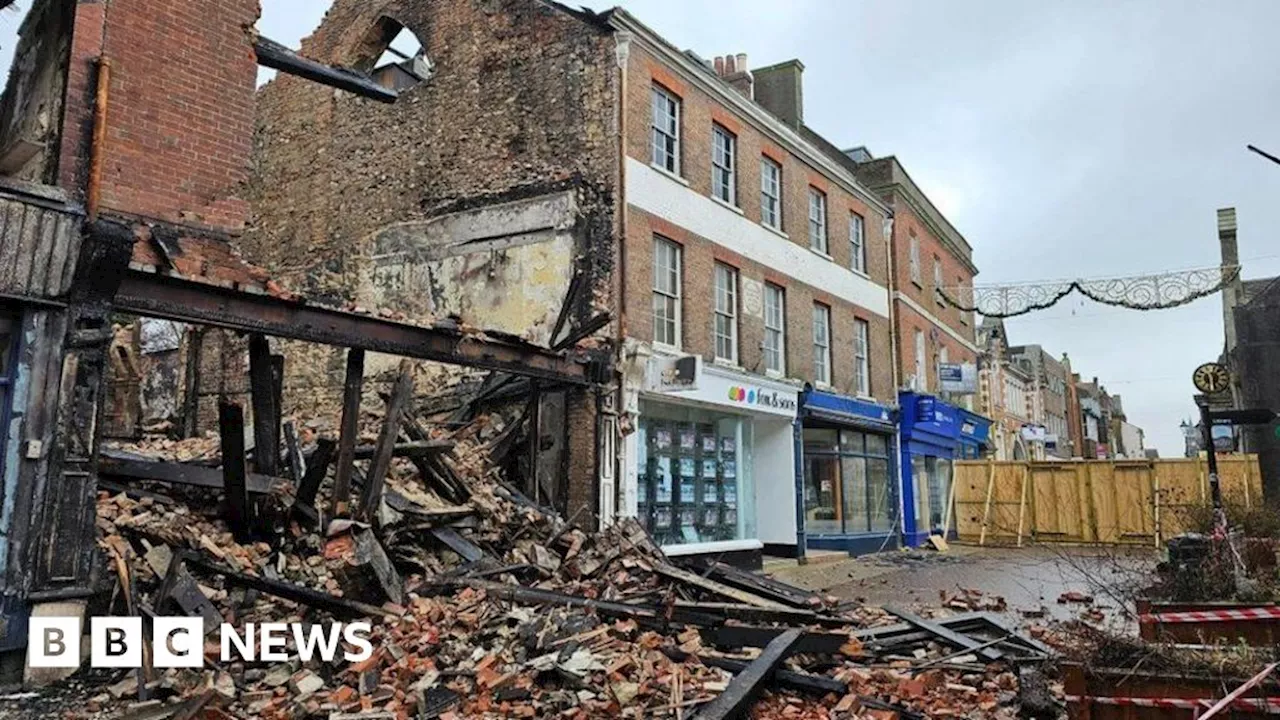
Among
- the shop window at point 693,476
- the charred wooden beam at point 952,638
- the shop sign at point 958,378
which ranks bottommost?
the charred wooden beam at point 952,638

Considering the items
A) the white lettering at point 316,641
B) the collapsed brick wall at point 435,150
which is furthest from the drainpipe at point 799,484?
the white lettering at point 316,641

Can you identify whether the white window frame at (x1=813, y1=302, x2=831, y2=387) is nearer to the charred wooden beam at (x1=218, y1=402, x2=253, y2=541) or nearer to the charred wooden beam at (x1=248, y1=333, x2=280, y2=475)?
the charred wooden beam at (x1=248, y1=333, x2=280, y2=475)

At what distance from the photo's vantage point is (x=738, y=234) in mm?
17047

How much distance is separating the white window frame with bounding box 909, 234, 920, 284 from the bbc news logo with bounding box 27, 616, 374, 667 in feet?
69.0

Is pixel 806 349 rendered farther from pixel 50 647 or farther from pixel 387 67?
pixel 50 647

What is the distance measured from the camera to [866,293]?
22.0 m

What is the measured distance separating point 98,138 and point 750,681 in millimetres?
7606

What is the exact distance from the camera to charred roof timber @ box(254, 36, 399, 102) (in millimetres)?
10296

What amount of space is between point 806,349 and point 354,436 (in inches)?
460

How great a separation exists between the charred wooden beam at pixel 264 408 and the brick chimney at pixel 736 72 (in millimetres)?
14015

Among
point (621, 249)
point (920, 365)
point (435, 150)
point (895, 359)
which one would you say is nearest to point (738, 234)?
point (621, 249)

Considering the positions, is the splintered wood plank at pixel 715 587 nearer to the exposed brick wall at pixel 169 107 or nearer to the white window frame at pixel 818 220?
the exposed brick wall at pixel 169 107

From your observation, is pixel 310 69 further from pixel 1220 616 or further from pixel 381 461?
pixel 1220 616

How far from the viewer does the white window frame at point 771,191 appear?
18.3 m
